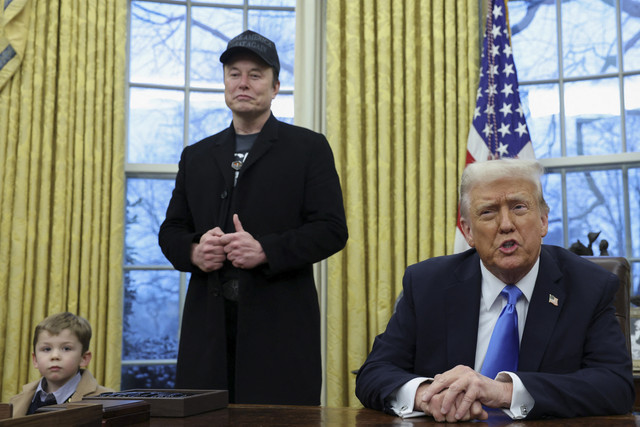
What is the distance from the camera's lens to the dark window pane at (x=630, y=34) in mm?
4359

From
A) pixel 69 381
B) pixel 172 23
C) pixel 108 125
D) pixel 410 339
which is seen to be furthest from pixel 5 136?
pixel 410 339

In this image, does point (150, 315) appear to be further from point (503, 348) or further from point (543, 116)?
point (503, 348)

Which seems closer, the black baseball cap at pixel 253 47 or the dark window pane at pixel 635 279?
the black baseball cap at pixel 253 47

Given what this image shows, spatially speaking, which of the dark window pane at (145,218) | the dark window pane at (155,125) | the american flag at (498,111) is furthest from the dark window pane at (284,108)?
the american flag at (498,111)

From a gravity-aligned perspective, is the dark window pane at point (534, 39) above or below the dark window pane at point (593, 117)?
above

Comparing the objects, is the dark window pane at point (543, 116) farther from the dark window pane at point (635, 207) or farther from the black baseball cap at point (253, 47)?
the black baseball cap at point (253, 47)

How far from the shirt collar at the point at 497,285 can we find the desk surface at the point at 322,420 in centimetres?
41

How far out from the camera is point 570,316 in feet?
5.75

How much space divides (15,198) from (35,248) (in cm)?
30

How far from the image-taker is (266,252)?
2363 mm

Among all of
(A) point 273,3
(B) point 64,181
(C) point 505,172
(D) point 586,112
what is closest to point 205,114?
(A) point 273,3

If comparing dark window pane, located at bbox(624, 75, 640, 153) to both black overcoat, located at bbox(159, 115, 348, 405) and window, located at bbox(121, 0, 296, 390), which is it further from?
black overcoat, located at bbox(159, 115, 348, 405)

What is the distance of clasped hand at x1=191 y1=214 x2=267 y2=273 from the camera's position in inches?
92.6

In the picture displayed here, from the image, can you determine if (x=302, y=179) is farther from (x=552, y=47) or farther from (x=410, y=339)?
(x=552, y=47)
